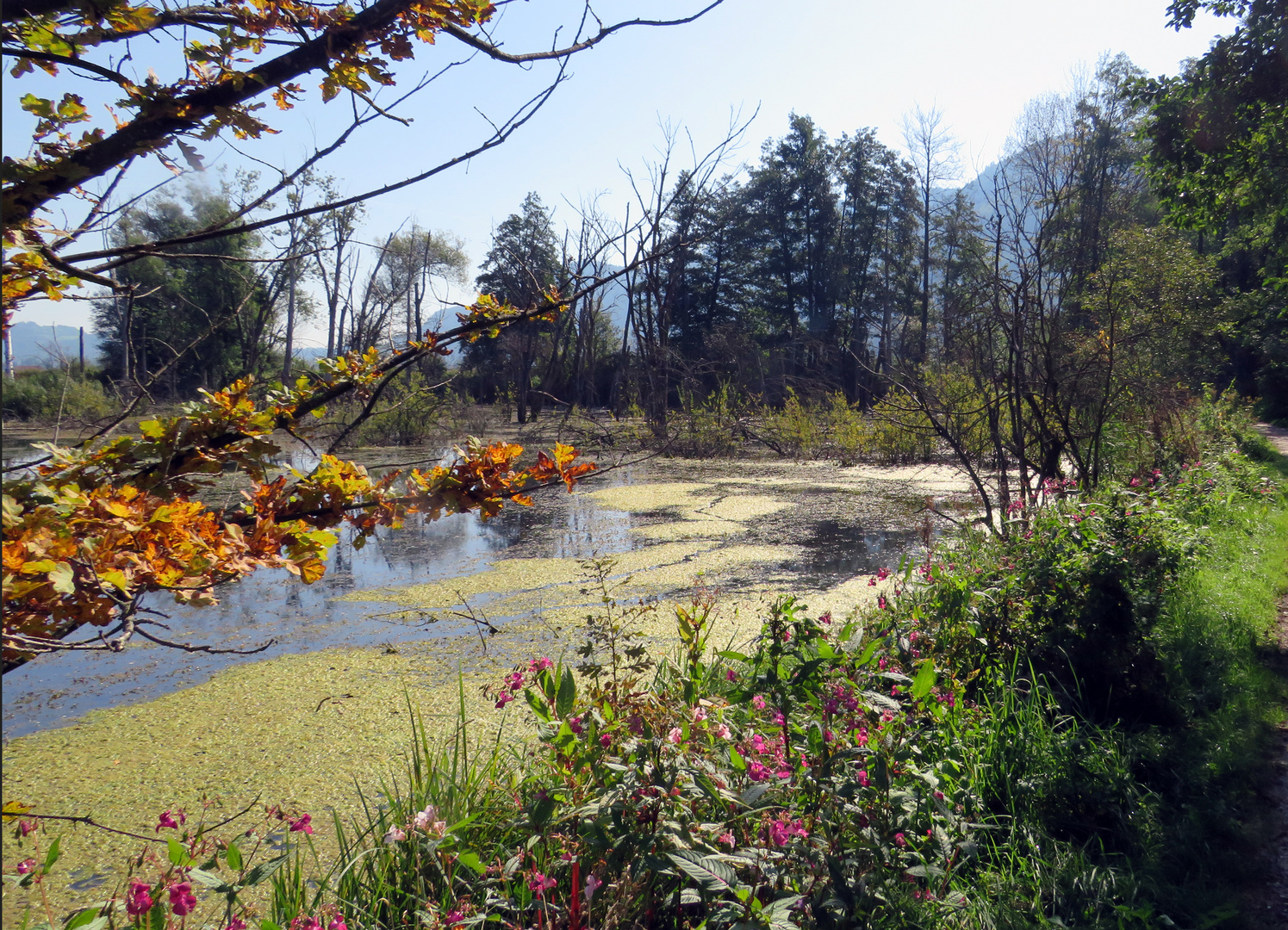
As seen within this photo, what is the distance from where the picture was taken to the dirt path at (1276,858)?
1.96 m

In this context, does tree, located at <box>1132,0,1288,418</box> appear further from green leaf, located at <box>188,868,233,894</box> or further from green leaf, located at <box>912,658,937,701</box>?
green leaf, located at <box>188,868,233,894</box>

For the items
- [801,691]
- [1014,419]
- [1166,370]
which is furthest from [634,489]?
[801,691]

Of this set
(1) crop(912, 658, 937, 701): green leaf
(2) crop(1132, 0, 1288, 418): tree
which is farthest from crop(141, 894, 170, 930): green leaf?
(2) crop(1132, 0, 1288, 418): tree

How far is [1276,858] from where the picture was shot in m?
2.15

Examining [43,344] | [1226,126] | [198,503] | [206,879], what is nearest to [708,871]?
[206,879]

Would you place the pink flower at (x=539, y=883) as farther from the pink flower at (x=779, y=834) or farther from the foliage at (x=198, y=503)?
the foliage at (x=198, y=503)

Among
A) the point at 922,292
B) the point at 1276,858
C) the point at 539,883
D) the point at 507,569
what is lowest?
the point at 1276,858

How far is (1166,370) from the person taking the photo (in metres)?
8.79

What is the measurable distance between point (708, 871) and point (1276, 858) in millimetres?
1805

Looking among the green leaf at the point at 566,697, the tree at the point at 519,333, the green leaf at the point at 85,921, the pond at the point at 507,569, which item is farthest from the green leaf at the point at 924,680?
the tree at the point at 519,333

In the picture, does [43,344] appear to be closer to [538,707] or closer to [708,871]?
[538,707]

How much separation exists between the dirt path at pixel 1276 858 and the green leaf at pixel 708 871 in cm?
148

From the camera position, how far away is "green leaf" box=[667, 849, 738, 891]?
138 centimetres

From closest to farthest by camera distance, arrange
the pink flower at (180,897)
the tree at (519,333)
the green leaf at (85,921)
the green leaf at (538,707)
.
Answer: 1. the green leaf at (85,921)
2. the pink flower at (180,897)
3. the green leaf at (538,707)
4. the tree at (519,333)
